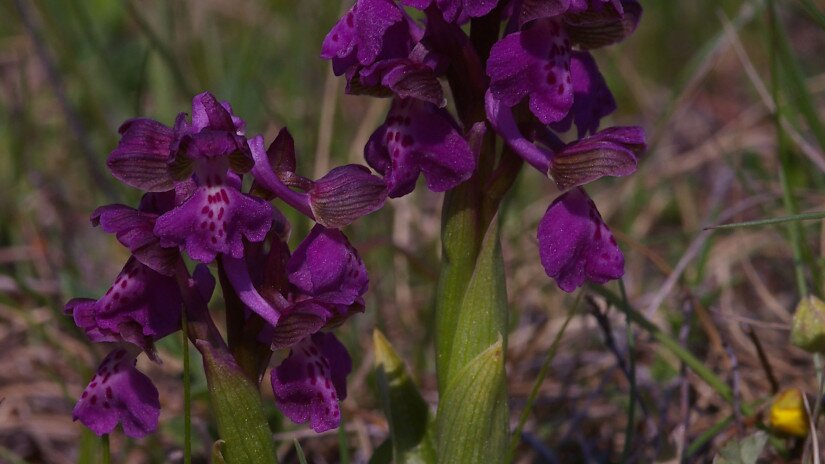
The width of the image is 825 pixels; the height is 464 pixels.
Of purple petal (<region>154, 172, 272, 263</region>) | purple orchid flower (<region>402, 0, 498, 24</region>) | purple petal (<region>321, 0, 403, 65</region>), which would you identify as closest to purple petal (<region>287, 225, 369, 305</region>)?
purple petal (<region>154, 172, 272, 263</region>)

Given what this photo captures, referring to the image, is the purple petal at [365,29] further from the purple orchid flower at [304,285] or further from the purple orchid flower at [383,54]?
the purple orchid flower at [304,285]

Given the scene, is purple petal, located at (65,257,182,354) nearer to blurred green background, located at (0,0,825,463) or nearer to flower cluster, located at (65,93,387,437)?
flower cluster, located at (65,93,387,437)

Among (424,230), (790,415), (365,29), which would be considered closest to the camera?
(365,29)

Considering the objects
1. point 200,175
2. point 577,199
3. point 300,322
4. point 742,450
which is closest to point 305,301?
point 300,322

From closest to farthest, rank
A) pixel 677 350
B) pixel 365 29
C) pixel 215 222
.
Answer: pixel 215 222, pixel 365 29, pixel 677 350

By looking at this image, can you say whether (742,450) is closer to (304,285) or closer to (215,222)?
(304,285)

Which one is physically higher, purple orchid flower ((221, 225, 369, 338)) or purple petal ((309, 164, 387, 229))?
purple petal ((309, 164, 387, 229))

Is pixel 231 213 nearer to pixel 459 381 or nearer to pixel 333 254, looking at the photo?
pixel 333 254
